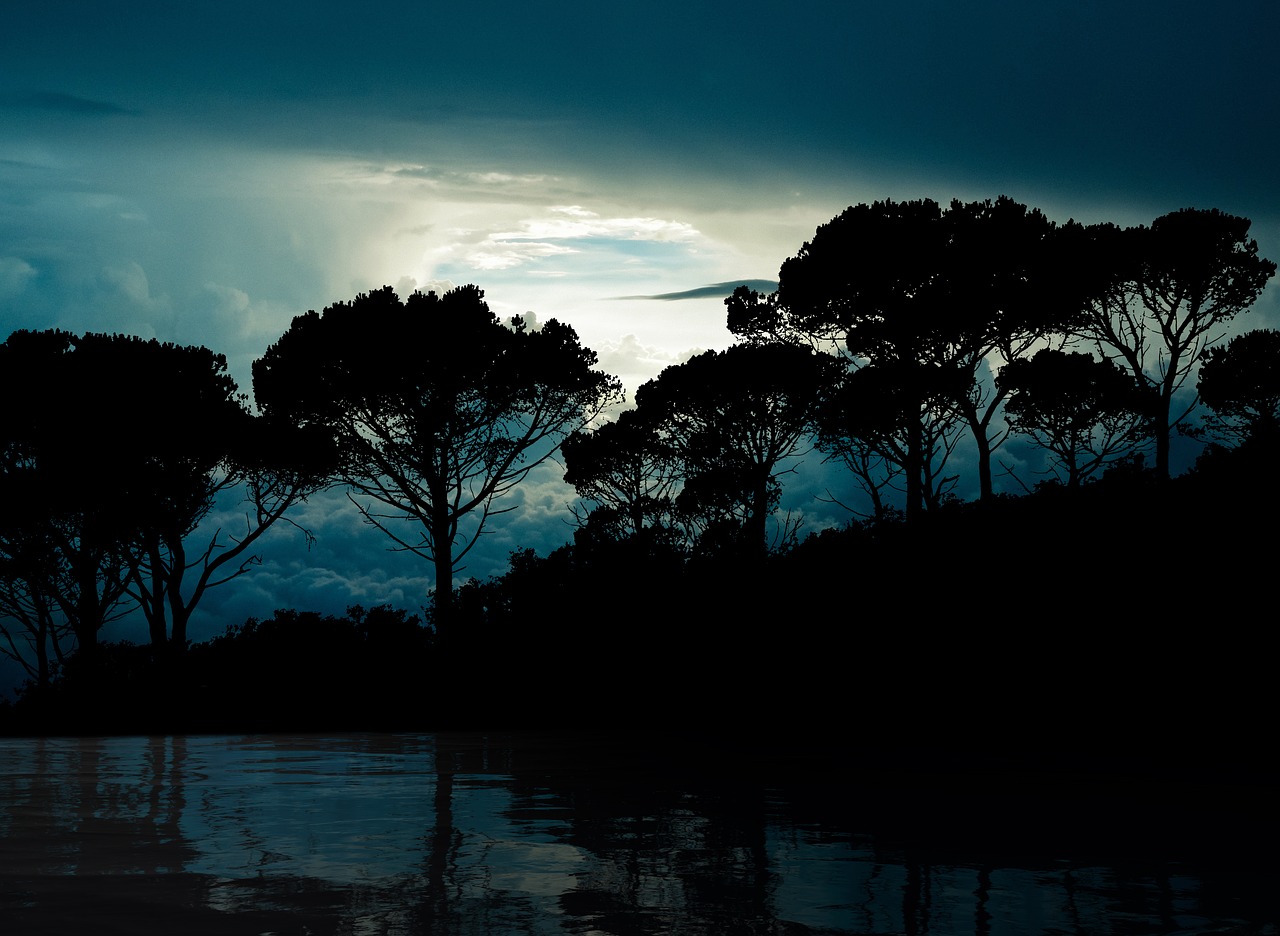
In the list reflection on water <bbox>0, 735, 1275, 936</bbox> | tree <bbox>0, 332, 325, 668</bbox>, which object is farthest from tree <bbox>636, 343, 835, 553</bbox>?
reflection on water <bbox>0, 735, 1275, 936</bbox>

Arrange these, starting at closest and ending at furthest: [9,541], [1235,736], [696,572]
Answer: [1235,736], [696,572], [9,541]

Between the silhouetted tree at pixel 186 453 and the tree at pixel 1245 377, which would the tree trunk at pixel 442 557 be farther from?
the tree at pixel 1245 377

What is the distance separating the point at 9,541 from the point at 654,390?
54.8ft

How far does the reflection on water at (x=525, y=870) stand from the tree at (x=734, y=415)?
21.1m

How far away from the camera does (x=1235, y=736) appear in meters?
12.0

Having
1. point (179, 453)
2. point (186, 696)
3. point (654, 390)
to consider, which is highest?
point (654, 390)

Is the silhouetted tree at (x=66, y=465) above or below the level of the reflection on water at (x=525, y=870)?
above

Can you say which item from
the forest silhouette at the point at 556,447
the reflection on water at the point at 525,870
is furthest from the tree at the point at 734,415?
the reflection on water at the point at 525,870

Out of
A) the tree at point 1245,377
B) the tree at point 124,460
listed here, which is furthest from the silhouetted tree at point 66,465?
the tree at point 1245,377

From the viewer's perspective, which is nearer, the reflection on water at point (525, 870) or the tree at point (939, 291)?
the reflection on water at point (525, 870)

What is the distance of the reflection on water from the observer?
4.19m

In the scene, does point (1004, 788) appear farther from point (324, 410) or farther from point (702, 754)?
point (324, 410)

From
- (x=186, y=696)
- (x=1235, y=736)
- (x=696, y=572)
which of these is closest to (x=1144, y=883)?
(x=1235, y=736)

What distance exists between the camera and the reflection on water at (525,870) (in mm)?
4191
